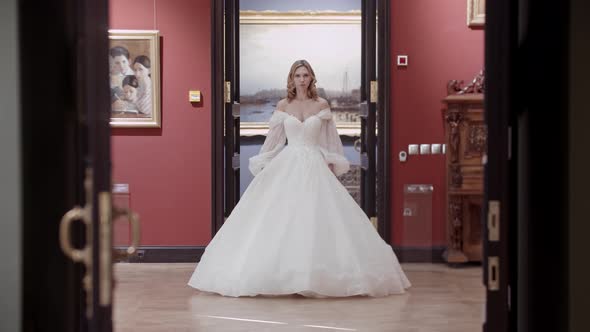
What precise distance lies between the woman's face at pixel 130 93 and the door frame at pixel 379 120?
789mm

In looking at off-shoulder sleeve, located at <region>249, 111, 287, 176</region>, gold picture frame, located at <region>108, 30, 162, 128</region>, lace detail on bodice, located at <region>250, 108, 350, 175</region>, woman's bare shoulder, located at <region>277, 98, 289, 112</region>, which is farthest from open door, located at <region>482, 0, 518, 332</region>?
gold picture frame, located at <region>108, 30, 162, 128</region>

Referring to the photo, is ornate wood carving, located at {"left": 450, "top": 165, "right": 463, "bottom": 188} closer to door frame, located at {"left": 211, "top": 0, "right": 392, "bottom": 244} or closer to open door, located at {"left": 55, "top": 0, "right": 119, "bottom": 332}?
door frame, located at {"left": 211, "top": 0, "right": 392, "bottom": 244}

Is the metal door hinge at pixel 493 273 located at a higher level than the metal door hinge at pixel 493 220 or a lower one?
lower

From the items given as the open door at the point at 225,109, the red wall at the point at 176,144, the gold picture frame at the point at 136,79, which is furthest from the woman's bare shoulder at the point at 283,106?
the gold picture frame at the point at 136,79

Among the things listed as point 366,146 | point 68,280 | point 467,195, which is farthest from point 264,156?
point 68,280

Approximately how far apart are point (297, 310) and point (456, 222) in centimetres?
243

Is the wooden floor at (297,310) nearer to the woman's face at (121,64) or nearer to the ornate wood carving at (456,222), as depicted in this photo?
the ornate wood carving at (456,222)

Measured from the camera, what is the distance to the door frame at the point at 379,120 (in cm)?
656

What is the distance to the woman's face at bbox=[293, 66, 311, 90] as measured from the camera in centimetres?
582

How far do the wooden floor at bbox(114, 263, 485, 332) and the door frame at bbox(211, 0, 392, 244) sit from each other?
3.19 feet

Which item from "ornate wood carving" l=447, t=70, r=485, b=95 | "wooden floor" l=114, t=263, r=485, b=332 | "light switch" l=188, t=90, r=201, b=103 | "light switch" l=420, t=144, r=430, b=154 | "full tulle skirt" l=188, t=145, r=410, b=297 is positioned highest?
"ornate wood carving" l=447, t=70, r=485, b=95

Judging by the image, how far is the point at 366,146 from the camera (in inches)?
235

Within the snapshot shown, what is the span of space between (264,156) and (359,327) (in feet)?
6.87

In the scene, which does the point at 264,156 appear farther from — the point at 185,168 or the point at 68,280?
the point at 68,280
